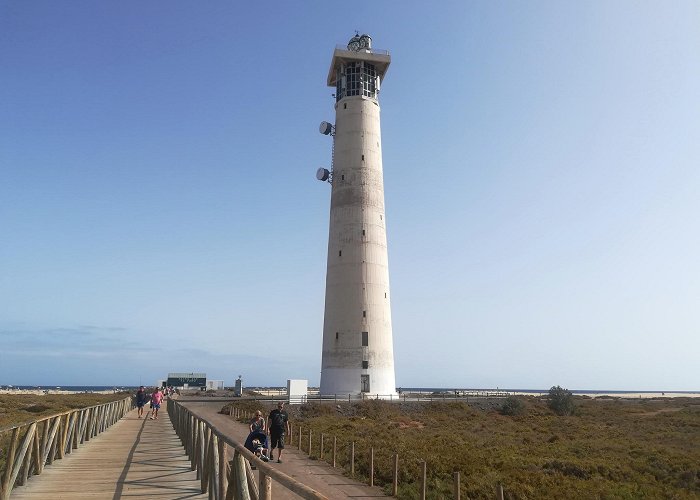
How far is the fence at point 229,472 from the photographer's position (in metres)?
→ 6.51

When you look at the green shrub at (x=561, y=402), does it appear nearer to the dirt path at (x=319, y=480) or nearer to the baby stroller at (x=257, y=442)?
the dirt path at (x=319, y=480)

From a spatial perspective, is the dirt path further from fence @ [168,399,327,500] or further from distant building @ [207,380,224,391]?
distant building @ [207,380,224,391]

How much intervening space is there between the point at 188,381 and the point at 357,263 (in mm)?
51397

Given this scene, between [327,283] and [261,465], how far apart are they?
40864mm

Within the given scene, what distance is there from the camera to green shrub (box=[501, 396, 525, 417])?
5078cm

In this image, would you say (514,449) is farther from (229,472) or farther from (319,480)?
(229,472)

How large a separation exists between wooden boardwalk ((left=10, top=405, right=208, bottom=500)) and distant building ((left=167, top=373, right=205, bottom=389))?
6745cm

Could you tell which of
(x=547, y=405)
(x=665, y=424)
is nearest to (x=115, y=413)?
(x=665, y=424)

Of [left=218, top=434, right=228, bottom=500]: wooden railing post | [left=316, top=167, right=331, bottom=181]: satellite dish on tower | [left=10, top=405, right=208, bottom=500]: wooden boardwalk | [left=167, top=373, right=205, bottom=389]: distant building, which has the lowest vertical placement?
[left=10, top=405, right=208, bottom=500]: wooden boardwalk

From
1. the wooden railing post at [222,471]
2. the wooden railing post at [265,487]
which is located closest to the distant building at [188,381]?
the wooden railing post at [222,471]

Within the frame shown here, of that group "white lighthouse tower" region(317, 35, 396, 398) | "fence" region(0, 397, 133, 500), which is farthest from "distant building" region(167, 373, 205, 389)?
"fence" region(0, 397, 133, 500)

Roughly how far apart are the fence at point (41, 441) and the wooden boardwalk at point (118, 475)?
265mm

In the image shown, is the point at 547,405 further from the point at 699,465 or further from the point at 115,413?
the point at 115,413

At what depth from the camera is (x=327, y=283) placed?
47.8m
